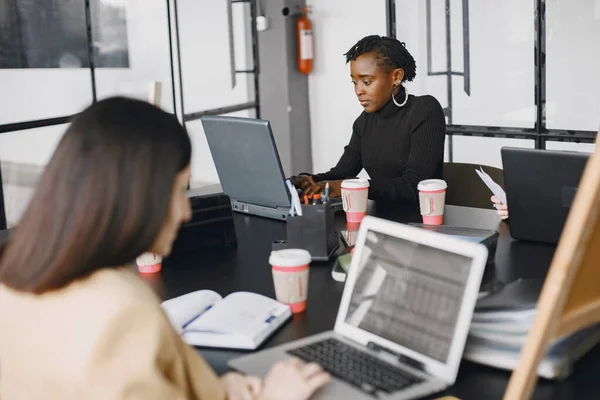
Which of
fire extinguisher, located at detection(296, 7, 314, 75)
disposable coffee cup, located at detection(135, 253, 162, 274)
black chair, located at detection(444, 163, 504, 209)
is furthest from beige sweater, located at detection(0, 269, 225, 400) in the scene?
fire extinguisher, located at detection(296, 7, 314, 75)

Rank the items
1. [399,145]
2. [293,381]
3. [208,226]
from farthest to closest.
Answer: [399,145], [208,226], [293,381]

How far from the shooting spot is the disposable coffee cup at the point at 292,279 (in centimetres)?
156

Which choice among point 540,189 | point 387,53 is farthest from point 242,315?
point 387,53

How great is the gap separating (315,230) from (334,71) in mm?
2978

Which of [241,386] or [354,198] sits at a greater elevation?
[354,198]

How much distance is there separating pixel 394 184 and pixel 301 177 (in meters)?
0.31

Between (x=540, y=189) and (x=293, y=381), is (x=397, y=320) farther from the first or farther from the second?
(x=540, y=189)

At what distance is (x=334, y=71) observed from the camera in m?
4.75

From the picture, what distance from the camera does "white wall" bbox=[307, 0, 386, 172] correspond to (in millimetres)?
4523

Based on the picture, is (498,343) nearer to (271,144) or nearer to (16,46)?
(271,144)

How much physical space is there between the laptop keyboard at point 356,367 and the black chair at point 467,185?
4.93 ft

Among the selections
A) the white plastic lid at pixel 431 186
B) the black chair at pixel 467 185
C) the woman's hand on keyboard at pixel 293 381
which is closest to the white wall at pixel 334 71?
the black chair at pixel 467 185

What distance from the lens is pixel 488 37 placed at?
404 centimetres

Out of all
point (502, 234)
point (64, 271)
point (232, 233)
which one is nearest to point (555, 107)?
point (502, 234)
